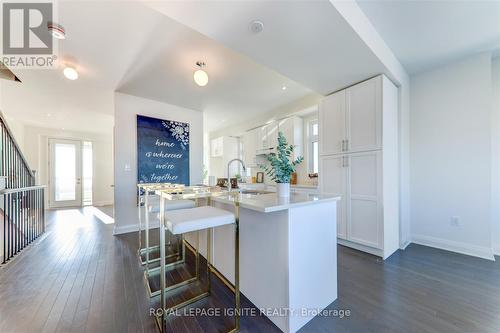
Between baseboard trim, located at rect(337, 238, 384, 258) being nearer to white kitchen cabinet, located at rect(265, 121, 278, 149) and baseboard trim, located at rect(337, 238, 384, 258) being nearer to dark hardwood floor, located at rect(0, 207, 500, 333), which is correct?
dark hardwood floor, located at rect(0, 207, 500, 333)

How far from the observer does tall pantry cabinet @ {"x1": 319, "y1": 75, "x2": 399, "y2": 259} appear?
2.43 metres

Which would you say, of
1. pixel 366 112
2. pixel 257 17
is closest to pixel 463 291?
pixel 366 112

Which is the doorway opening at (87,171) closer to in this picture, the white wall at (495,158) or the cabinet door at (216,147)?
the cabinet door at (216,147)

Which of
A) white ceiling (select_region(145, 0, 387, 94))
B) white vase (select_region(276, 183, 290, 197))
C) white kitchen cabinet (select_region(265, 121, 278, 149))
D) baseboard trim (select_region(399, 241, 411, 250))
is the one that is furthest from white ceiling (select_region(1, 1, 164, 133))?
→ baseboard trim (select_region(399, 241, 411, 250))

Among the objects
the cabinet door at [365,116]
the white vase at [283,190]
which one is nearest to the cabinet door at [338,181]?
the cabinet door at [365,116]

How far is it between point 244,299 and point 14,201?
3.60 metres

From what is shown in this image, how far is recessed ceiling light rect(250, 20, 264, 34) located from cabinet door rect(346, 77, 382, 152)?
1721 millimetres

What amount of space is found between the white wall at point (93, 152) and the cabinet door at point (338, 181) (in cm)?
741

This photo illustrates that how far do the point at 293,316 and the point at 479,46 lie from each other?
3739 millimetres

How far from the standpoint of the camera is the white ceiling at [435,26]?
5.95 ft

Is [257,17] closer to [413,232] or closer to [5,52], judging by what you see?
[5,52]

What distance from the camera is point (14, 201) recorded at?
8.98ft

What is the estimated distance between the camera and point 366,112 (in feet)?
8.39

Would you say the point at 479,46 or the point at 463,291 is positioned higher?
the point at 479,46
